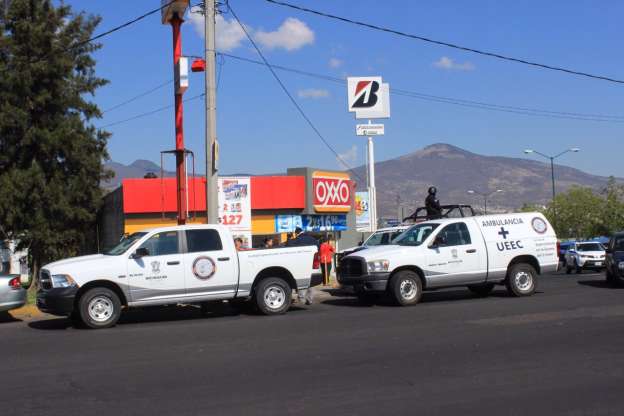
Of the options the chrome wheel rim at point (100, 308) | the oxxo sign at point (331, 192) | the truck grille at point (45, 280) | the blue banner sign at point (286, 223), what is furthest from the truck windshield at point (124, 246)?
the oxxo sign at point (331, 192)

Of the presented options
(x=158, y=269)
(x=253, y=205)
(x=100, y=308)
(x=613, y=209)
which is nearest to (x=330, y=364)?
(x=158, y=269)

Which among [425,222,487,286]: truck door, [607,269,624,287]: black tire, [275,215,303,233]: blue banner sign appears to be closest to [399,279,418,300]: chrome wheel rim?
[425,222,487,286]: truck door

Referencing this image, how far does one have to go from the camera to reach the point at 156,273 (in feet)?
45.4

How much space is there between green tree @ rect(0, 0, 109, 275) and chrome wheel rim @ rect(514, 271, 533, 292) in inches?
736

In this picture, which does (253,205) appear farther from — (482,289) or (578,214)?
(578,214)

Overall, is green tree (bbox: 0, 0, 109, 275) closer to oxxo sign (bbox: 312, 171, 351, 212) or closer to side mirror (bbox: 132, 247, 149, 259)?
oxxo sign (bbox: 312, 171, 351, 212)

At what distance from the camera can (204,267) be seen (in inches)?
559

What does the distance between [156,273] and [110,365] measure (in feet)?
14.3

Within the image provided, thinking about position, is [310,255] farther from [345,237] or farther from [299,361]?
[345,237]

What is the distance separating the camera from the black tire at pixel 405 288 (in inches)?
619

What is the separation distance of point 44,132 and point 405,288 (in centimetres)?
1820

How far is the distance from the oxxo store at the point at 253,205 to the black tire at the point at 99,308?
19016mm

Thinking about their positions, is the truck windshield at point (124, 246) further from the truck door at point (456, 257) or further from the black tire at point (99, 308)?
the truck door at point (456, 257)

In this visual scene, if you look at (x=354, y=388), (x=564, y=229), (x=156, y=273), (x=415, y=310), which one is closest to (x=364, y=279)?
(x=415, y=310)
